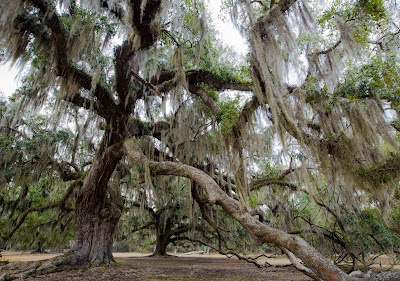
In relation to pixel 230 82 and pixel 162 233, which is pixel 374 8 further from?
pixel 162 233

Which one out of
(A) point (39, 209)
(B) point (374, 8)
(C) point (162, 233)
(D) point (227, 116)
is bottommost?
(C) point (162, 233)

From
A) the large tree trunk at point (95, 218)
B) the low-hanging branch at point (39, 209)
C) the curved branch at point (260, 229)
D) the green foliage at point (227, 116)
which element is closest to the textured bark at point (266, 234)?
the curved branch at point (260, 229)

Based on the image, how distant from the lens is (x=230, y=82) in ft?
22.1

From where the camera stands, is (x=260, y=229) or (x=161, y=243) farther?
(x=161, y=243)

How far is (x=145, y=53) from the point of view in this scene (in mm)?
5508

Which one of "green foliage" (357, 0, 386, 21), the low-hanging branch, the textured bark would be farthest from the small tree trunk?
"green foliage" (357, 0, 386, 21)

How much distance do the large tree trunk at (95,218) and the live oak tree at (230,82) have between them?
0.03 meters

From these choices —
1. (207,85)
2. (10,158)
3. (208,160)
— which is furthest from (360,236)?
(10,158)

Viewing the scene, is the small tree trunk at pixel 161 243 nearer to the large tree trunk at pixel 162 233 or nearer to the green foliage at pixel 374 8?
the large tree trunk at pixel 162 233

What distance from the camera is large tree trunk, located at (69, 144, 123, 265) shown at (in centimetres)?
709

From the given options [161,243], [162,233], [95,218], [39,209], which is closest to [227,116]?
[95,218]

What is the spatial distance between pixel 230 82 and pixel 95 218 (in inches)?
192

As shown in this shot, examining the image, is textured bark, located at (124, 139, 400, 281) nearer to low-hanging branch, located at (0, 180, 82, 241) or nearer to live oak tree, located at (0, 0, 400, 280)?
live oak tree, located at (0, 0, 400, 280)

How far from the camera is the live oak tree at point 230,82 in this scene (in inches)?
192
